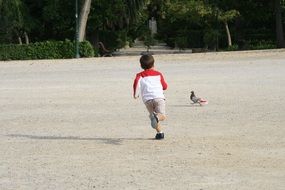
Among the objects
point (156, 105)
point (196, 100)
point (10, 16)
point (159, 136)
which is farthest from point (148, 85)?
point (10, 16)

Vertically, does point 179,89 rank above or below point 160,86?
below

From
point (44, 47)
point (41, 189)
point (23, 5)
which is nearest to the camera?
point (41, 189)

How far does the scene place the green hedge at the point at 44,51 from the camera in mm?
41031

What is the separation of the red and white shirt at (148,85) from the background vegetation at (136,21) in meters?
31.9

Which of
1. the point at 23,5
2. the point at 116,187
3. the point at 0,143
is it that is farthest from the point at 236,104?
the point at 23,5

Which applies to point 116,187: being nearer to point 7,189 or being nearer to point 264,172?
point 7,189

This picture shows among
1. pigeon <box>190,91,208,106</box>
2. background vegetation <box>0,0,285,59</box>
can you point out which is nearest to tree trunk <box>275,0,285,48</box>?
background vegetation <box>0,0,285,59</box>

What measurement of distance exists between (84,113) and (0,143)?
11.9 feet

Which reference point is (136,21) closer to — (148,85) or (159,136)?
(148,85)

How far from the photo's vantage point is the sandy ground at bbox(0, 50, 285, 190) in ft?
22.5

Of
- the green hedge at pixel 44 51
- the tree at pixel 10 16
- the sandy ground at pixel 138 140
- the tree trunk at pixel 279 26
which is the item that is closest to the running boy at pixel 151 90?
the sandy ground at pixel 138 140

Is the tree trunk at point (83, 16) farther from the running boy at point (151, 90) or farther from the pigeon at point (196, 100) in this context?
the running boy at point (151, 90)

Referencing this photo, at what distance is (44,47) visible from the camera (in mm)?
41000

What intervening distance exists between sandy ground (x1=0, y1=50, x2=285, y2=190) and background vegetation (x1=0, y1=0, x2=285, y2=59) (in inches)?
1033
